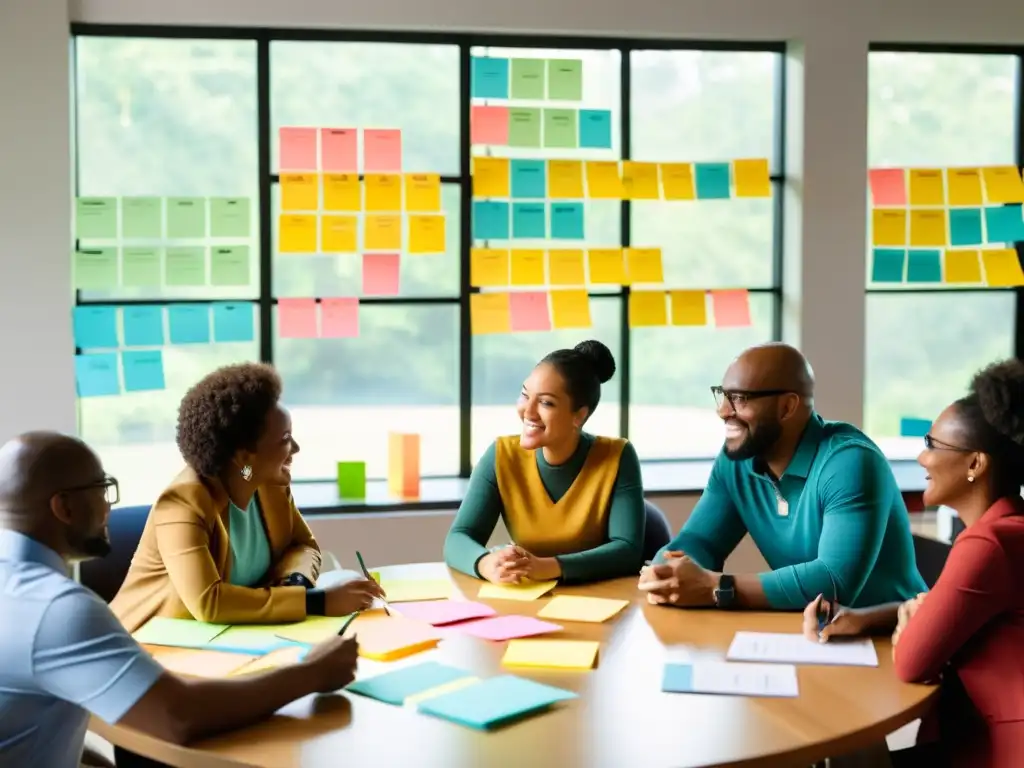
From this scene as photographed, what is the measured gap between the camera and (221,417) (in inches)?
102

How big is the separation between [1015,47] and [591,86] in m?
1.75

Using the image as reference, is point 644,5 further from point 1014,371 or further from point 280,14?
point 1014,371

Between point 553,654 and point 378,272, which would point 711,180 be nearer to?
point 378,272

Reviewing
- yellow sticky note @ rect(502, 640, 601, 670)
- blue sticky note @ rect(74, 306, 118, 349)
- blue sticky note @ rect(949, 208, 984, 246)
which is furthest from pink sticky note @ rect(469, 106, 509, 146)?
yellow sticky note @ rect(502, 640, 601, 670)

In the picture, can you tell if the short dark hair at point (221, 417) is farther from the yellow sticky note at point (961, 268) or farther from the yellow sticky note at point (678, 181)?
the yellow sticky note at point (961, 268)

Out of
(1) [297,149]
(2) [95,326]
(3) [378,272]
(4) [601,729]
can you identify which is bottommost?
(4) [601,729]

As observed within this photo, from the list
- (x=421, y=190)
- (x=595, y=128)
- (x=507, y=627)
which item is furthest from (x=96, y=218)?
(x=507, y=627)

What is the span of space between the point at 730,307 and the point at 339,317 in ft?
4.92

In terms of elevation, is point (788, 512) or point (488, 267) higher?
point (488, 267)

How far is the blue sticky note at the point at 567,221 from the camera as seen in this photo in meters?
4.54

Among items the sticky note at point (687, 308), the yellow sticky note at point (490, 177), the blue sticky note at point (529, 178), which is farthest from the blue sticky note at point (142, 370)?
the sticky note at point (687, 308)

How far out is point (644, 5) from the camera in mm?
4398

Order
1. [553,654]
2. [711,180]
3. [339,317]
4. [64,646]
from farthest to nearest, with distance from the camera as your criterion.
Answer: [711,180] → [339,317] → [553,654] → [64,646]

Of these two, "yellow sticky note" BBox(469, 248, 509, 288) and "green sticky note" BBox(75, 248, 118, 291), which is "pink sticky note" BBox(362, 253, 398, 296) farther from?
"green sticky note" BBox(75, 248, 118, 291)
